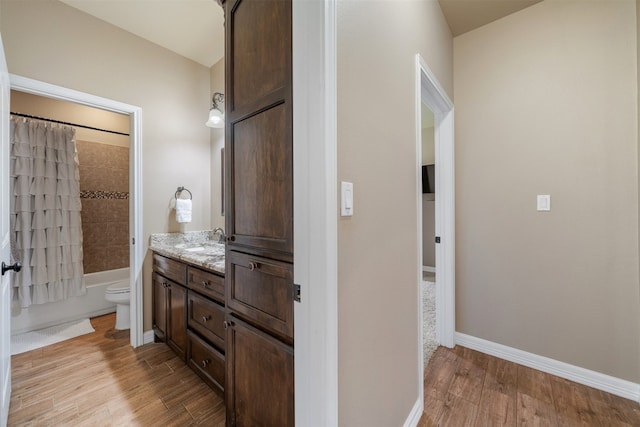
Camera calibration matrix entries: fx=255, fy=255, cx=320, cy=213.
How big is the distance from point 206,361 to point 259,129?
4.85ft

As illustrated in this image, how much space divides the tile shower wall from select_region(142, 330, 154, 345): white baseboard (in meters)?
1.55

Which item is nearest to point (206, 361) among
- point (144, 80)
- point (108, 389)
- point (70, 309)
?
point (108, 389)

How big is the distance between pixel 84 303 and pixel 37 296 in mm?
398

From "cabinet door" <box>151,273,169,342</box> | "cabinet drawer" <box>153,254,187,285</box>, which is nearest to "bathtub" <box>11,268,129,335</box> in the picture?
"cabinet door" <box>151,273,169,342</box>

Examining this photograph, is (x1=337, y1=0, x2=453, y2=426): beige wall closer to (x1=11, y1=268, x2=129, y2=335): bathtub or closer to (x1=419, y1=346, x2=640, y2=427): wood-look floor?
(x1=419, y1=346, x2=640, y2=427): wood-look floor

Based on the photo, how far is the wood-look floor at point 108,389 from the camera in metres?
1.46

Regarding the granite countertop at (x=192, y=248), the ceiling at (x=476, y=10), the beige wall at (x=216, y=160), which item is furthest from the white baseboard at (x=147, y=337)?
the ceiling at (x=476, y=10)

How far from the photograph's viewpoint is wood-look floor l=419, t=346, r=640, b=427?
144 centimetres

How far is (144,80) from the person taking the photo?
232cm

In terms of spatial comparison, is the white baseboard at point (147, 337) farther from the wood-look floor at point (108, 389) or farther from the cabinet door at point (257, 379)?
the cabinet door at point (257, 379)

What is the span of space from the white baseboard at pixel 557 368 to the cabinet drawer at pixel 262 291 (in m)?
1.97

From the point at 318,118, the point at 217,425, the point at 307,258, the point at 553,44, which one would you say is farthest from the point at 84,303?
the point at 553,44

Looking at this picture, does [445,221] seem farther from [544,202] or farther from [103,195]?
[103,195]

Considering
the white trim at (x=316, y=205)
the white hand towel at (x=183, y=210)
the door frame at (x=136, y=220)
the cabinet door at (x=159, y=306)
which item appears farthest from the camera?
the white hand towel at (x=183, y=210)
